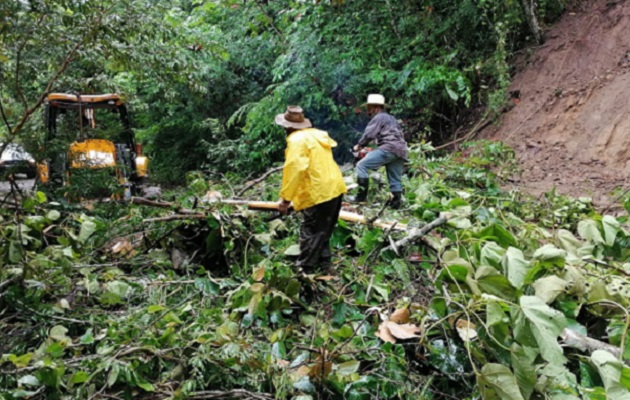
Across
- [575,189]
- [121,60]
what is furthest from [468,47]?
[121,60]

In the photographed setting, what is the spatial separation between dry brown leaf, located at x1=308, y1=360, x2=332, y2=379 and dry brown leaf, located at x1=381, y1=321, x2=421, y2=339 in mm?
453

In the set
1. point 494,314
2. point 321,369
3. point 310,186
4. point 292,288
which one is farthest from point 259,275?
point 494,314

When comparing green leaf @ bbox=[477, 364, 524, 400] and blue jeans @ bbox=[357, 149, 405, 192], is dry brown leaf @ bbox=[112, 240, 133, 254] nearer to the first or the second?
blue jeans @ bbox=[357, 149, 405, 192]

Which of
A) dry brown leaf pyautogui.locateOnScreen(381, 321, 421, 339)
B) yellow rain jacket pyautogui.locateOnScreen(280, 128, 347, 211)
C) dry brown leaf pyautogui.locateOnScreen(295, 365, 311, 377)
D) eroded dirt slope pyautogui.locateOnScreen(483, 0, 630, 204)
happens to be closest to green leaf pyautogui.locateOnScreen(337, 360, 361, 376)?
dry brown leaf pyautogui.locateOnScreen(295, 365, 311, 377)

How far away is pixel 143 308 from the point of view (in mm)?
3584

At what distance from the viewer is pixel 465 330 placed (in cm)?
266

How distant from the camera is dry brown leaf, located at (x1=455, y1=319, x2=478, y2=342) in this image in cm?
258

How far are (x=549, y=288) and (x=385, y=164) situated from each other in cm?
366

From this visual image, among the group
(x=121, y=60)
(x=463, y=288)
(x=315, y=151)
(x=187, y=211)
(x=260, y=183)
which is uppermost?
(x=121, y=60)

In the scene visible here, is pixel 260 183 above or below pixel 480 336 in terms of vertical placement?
below

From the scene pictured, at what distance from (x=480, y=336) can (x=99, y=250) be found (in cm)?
367

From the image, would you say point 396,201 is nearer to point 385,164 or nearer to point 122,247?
point 385,164

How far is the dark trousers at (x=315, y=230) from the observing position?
4094mm

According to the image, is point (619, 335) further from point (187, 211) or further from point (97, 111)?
point (97, 111)
